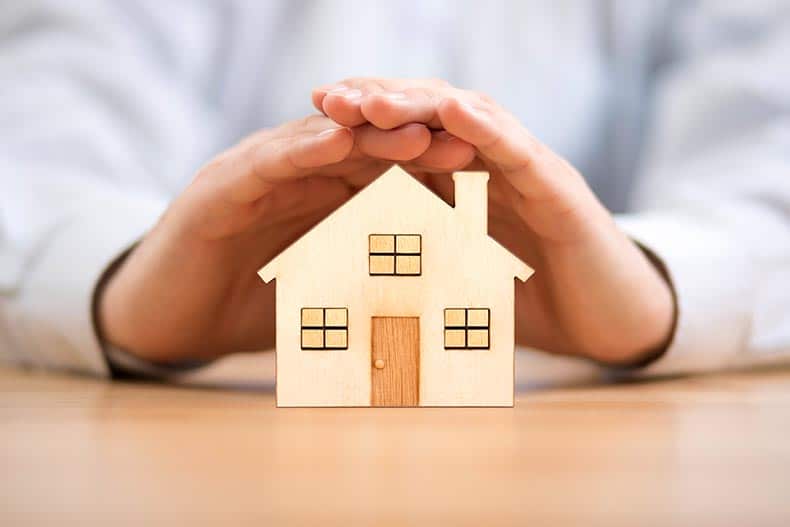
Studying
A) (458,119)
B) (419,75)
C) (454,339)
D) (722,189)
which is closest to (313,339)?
(454,339)

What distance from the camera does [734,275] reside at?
111cm

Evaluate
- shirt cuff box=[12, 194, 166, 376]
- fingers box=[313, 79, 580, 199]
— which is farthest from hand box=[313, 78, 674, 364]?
shirt cuff box=[12, 194, 166, 376]

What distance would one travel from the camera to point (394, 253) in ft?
2.64

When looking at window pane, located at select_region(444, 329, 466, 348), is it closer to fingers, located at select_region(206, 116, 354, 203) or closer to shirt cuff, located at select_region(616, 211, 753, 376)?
fingers, located at select_region(206, 116, 354, 203)

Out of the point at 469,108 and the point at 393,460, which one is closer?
the point at 393,460

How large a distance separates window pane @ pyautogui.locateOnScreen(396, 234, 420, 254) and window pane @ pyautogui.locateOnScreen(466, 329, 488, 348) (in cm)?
8

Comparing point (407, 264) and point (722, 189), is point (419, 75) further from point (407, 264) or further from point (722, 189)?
point (407, 264)

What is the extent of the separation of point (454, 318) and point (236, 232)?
21cm

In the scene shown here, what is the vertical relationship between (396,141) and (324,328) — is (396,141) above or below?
above

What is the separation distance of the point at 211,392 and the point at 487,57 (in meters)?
0.84

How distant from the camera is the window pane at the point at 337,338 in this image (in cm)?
80

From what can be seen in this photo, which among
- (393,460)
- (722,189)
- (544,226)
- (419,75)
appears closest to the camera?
(393,460)

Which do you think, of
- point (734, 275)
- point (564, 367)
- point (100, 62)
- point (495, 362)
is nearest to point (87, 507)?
point (495, 362)

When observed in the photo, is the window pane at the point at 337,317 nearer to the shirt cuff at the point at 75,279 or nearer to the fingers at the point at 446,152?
the fingers at the point at 446,152
